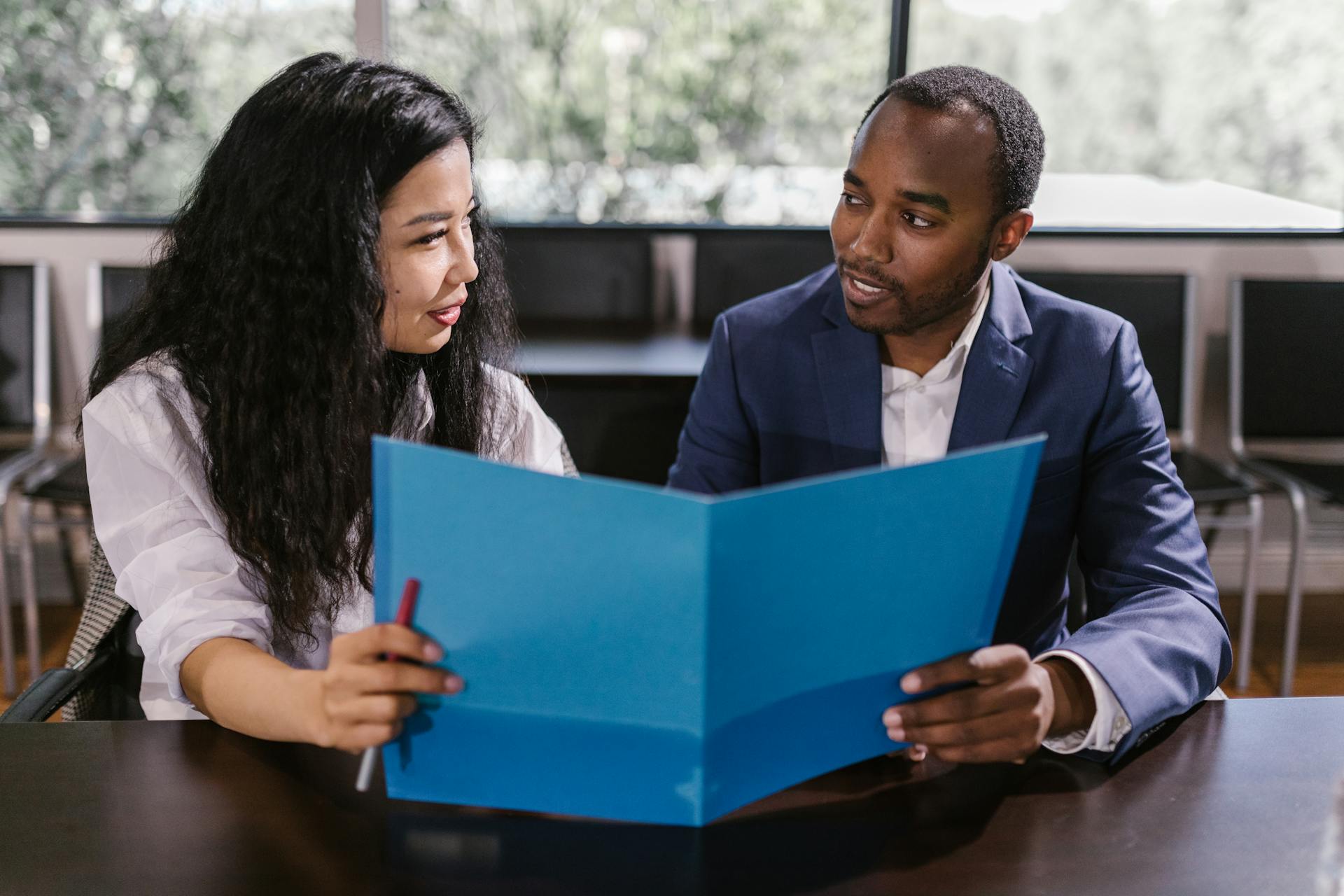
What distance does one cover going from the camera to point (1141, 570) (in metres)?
1.17

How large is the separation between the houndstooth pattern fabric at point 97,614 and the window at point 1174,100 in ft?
8.24

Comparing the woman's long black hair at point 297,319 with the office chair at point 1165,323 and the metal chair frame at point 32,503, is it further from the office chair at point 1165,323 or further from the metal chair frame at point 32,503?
the office chair at point 1165,323

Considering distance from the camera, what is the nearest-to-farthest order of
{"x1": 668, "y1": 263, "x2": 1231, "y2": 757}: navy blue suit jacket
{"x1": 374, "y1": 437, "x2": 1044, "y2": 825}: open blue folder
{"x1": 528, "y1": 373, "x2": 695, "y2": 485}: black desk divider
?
1. {"x1": 374, "y1": 437, "x2": 1044, "y2": 825}: open blue folder
2. {"x1": 668, "y1": 263, "x2": 1231, "y2": 757}: navy blue suit jacket
3. {"x1": 528, "y1": 373, "x2": 695, "y2": 485}: black desk divider

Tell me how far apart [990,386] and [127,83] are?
101 inches

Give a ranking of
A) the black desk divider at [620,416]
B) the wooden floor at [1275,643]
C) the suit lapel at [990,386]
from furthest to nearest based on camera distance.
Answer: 1. the wooden floor at [1275,643]
2. the black desk divider at [620,416]
3. the suit lapel at [990,386]

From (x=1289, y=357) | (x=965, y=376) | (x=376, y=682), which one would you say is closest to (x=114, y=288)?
(x=965, y=376)

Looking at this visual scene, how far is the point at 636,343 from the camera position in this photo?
2727 mm

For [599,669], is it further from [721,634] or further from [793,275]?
[793,275]

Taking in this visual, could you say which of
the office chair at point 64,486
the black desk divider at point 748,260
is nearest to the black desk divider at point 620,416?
the black desk divider at point 748,260

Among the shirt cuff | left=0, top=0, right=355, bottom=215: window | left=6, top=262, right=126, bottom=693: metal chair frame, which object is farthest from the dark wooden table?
left=0, top=0, right=355, bottom=215: window

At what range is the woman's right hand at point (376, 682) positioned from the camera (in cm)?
75

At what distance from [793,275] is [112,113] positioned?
178 centimetres

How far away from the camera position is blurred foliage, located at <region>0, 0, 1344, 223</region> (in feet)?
9.86

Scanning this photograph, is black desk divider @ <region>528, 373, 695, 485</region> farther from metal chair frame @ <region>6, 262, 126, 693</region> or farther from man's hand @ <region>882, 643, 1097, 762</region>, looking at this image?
man's hand @ <region>882, 643, 1097, 762</region>
